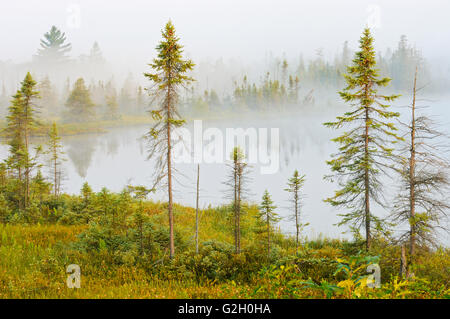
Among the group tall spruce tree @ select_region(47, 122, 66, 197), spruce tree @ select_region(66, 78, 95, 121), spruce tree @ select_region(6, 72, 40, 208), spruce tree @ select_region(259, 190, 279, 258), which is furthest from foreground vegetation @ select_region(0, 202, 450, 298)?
spruce tree @ select_region(66, 78, 95, 121)

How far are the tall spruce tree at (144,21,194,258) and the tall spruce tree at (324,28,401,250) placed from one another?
6.97 m

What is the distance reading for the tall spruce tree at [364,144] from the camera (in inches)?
454

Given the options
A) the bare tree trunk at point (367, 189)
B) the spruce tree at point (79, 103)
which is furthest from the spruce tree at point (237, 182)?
the spruce tree at point (79, 103)

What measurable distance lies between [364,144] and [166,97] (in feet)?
28.8

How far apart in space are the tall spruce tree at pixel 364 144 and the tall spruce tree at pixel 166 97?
697cm

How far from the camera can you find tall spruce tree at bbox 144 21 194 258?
11.4 m

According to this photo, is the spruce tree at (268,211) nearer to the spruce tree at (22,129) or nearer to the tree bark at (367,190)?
the tree bark at (367,190)

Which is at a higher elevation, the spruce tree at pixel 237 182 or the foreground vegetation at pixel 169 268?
the spruce tree at pixel 237 182

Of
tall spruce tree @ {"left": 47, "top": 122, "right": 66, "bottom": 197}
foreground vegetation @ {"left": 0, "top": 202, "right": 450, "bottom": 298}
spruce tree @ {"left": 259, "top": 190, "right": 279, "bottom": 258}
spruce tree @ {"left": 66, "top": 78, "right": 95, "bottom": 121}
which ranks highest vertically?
spruce tree @ {"left": 66, "top": 78, "right": 95, "bottom": 121}

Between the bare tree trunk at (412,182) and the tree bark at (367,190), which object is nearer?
the bare tree trunk at (412,182)

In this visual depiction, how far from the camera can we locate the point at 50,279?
365 inches

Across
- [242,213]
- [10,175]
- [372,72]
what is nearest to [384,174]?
[372,72]

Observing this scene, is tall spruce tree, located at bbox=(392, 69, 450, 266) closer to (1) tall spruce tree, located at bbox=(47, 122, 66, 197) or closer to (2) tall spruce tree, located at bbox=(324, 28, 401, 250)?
(2) tall spruce tree, located at bbox=(324, 28, 401, 250)

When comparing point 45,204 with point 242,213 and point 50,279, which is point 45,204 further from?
point 242,213
